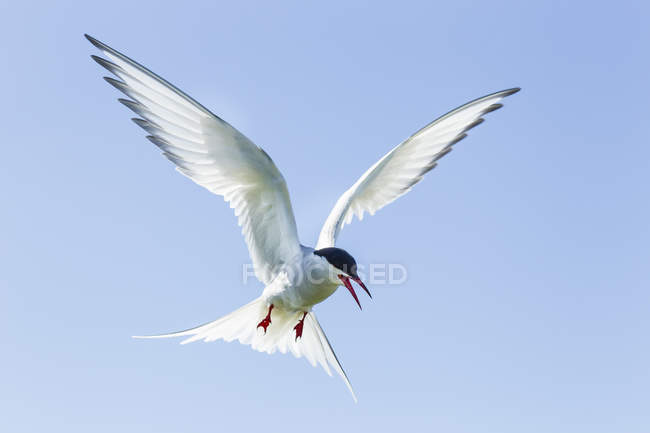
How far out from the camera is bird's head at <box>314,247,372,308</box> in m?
5.98

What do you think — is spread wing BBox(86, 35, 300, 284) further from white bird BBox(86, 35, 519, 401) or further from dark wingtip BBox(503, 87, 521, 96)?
dark wingtip BBox(503, 87, 521, 96)

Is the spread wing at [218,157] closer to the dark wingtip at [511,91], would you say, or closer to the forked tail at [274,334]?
the forked tail at [274,334]

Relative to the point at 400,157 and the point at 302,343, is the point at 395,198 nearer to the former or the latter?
the point at 400,157

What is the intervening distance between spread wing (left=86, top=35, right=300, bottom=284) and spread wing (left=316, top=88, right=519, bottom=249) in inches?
22.9

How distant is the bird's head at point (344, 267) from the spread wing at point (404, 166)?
706 millimetres

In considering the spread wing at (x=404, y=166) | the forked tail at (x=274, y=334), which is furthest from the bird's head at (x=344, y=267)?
the forked tail at (x=274, y=334)

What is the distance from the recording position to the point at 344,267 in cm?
599

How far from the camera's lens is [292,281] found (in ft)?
20.8

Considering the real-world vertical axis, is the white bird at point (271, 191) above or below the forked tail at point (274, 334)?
above

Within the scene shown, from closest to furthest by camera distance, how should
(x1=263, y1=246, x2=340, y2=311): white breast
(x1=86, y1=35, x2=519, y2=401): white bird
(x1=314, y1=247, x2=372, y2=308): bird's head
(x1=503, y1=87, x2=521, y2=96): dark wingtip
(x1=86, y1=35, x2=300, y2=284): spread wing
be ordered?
(x1=86, y1=35, x2=300, y2=284): spread wing, (x1=86, y1=35, x2=519, y2=401): white bird, (x1=314, y1=247, x2=372, y2=308): bird's head, (x1=263, y1=246, x2=340, y2=311): white breast, (x1=503, y1=87, x2=521, y2=96): dark wingtip

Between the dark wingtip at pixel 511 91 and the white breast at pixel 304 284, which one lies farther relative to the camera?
the dark wingtip at pixel 511 91

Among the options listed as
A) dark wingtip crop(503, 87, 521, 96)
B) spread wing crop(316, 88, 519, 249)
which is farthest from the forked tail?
dark wingtip crop(503, 87, 521, 96)

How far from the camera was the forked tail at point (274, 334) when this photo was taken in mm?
6887

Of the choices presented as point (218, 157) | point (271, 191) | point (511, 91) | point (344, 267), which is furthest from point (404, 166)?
point (218, 157)
